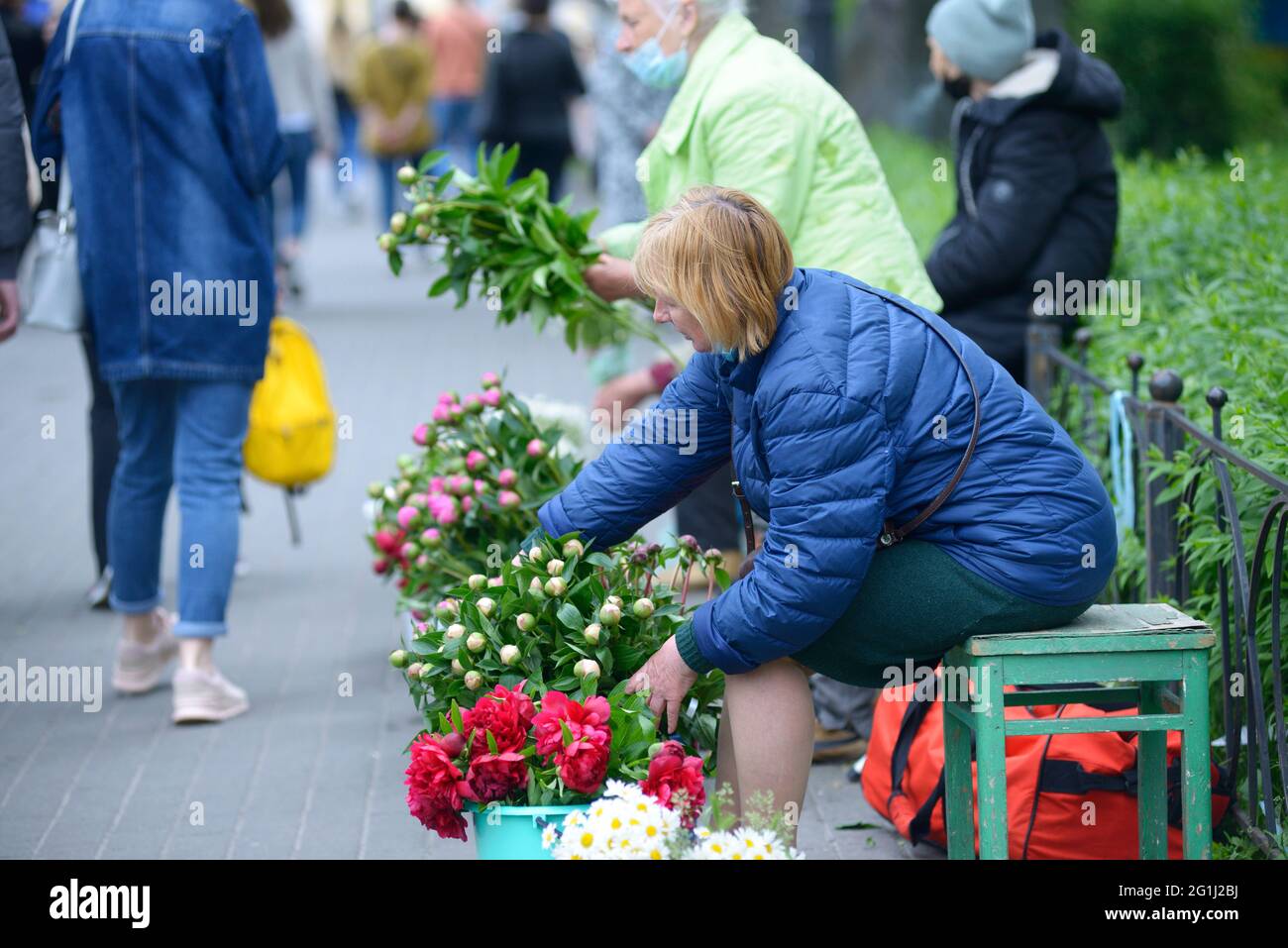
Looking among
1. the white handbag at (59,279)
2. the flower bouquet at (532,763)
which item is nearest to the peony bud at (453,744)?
the flower bouquet at (532,763)

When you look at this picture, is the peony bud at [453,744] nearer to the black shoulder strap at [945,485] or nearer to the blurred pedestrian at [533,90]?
the black shoulder strap at [945,485]

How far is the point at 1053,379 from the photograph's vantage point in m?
5.70

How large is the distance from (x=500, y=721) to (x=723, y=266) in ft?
2.93

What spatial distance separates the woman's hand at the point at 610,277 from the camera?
4.59m

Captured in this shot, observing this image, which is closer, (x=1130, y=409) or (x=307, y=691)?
(x=1130, y=409)

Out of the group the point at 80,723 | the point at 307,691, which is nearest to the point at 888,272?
the point at 307,691

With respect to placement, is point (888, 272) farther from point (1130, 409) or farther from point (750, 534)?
point (750, 534)

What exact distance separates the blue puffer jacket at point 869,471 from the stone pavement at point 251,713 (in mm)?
1184

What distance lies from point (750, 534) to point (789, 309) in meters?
0.55

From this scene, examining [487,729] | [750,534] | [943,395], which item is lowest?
[487,729]

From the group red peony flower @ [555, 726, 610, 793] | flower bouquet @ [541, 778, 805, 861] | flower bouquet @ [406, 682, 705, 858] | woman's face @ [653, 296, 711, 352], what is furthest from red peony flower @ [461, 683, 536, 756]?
woman's face @ [653, 296, 711, 352]

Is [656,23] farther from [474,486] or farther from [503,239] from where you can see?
[474,486]
